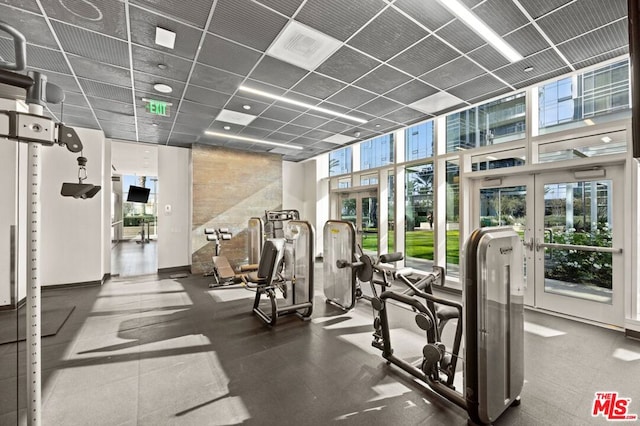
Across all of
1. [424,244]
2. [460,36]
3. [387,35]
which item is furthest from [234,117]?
[424,244]

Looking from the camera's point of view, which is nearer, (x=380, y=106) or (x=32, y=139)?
(x=32, y=139)

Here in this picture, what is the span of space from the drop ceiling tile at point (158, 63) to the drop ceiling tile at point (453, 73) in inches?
126

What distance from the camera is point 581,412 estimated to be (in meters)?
2.10

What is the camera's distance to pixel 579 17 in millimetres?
2746

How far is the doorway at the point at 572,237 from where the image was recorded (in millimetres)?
3666

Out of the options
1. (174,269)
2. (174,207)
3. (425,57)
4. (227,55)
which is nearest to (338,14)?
(425,57)

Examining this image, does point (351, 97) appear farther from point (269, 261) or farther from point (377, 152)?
point (269, 261)

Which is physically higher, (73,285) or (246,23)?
(246,23)

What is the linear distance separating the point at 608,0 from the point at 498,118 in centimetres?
229

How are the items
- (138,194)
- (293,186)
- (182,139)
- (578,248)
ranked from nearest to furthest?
(578,248), (182,139), (293,186), (138,194)

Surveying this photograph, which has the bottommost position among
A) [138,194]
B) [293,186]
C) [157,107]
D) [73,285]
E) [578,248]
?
[73,285]

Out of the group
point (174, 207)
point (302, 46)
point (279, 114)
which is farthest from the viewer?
point (174, 207)

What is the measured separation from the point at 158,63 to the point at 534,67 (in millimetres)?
4774

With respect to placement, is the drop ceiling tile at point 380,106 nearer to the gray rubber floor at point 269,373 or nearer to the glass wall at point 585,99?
the glass wall at point 585,99
